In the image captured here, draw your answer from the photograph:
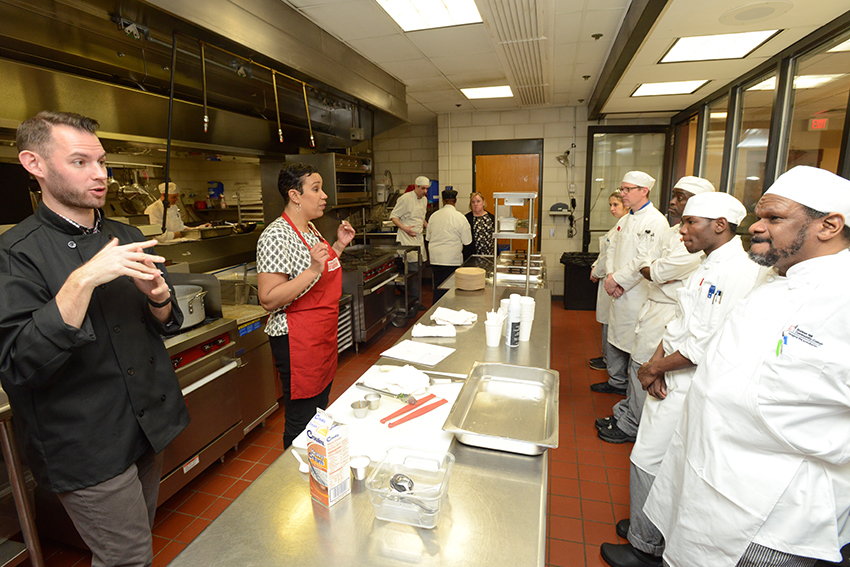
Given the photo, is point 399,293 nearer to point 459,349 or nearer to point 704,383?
point 459,349

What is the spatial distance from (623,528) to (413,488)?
1.60 m

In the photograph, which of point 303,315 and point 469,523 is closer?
point 469,523

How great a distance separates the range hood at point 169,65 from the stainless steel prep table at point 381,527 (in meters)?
2.23

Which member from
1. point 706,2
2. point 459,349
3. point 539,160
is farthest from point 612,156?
point 459,349

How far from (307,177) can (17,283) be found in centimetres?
126

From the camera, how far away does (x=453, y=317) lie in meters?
2.70

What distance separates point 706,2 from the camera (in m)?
2.34

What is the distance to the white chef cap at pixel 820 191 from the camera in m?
1.26

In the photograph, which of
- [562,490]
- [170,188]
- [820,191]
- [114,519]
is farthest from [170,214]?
[820,191]

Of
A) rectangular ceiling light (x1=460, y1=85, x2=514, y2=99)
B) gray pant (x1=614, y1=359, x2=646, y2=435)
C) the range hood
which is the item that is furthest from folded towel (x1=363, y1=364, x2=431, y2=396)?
rectangular ceiling light (x1=460, y1=85, x2=514, y2=99)

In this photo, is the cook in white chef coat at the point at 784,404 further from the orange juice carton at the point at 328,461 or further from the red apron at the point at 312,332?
the red apron at the point at 312,332

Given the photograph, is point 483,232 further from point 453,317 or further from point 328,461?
point 328,461

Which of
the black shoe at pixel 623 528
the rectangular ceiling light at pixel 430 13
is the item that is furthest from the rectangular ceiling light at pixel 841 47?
Result: the black shoe at pixel 623 528

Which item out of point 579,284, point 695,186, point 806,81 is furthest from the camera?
point 579,284
